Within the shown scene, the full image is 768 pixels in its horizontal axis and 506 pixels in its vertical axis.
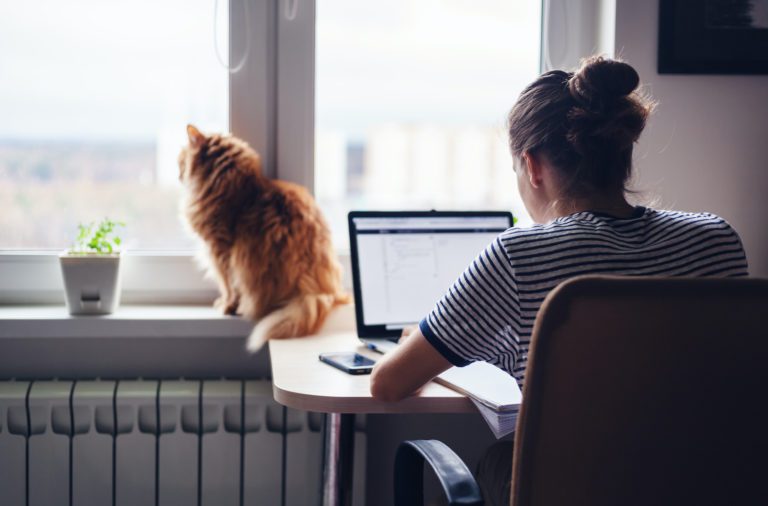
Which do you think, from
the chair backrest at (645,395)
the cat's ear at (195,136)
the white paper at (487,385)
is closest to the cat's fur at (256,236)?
the cat's ear at (195,136)

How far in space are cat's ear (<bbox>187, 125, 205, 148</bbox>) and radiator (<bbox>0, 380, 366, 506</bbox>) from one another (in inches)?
22.2

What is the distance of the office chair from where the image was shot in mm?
812

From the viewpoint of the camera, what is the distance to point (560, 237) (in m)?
1.03

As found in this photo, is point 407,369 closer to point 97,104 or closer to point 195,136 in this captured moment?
point 195,136

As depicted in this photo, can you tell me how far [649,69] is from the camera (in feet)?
6.15

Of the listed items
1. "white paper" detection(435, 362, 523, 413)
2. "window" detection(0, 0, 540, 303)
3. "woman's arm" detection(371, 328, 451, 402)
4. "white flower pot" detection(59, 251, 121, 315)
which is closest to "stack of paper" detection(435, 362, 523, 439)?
"white paper" detection(435, 362, 523, 413)

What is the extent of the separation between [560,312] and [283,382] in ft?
2.05

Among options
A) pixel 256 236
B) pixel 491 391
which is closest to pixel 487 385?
pixel 491 391

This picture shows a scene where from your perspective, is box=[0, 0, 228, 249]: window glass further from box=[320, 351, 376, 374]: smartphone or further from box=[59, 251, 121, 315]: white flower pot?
box=[320, 351, 376, 374]: smartphone

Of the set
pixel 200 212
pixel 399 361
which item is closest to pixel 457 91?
pixel 200 212

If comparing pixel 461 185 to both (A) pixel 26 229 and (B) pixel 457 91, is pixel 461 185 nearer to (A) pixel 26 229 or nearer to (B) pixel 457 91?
(B) pixel 457 91

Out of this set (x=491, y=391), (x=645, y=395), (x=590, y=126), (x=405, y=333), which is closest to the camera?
(x=645, y=395)

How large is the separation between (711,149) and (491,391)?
103 centimetres

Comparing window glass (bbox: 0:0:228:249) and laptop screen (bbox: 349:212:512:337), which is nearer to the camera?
laptop screen (bbox: 349:212:512:337)
